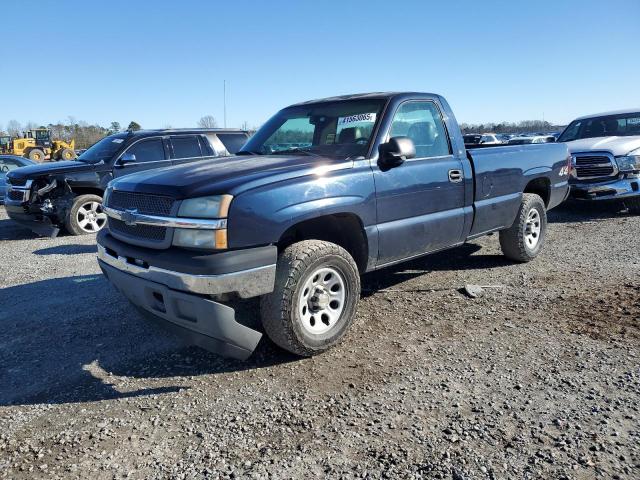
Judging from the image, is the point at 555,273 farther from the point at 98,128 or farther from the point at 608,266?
the point at 98,128

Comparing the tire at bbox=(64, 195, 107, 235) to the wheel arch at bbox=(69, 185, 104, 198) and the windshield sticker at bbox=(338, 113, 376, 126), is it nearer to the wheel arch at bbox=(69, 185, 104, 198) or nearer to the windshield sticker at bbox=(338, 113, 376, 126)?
the wheel arch at bbox=(69, 185, 104, 198)

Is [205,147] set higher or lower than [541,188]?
higher

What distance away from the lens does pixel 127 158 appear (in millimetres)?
8500

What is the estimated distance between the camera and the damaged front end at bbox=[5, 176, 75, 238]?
845cm

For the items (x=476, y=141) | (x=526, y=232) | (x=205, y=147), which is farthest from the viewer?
(x=476, y=141)

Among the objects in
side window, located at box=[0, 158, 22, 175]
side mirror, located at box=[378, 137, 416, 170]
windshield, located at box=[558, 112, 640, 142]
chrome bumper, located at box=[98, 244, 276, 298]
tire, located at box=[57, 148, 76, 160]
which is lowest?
chrome bumper, located at box=[98, 244, 276, 298]

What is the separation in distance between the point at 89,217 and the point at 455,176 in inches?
267

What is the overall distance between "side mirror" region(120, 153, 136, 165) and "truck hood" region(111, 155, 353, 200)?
16.1ft

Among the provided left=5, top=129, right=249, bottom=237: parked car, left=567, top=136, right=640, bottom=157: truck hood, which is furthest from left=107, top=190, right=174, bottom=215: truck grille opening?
left=567, top=136, right=640, bottom=157: truck hood

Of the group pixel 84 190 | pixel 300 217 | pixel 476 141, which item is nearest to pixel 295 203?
pixel 300 217

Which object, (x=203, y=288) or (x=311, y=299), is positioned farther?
(x=311, y=299)

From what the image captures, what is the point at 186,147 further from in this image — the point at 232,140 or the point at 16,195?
the point at 16,195

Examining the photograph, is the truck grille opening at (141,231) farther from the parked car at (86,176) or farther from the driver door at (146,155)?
the driver door at (146,155)

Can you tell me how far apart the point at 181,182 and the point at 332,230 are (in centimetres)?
129
